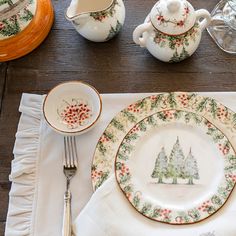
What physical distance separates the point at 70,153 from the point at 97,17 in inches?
9.4

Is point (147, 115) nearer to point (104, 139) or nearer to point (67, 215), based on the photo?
point (104, 139)

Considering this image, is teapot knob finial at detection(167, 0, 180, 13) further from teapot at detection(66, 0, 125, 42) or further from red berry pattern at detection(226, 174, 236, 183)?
red berry pattern at detection(226, 174, 236, 183)

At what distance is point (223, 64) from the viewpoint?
0.78 metres

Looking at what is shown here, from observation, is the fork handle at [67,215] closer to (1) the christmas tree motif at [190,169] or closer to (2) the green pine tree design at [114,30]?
(1) the christmas tree motif at [190,169]

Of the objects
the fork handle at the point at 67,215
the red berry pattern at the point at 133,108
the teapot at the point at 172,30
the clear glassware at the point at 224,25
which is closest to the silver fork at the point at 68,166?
the fork handle at the point at 67,215

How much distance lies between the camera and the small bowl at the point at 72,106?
72 cm

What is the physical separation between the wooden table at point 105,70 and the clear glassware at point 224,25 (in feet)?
0.06

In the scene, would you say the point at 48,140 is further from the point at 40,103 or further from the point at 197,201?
the point at 197,201

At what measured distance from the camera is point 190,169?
0.68m

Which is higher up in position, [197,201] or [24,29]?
[24,29]

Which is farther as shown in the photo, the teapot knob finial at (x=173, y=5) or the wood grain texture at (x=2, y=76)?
the wood grain texture at (x=2, y=76)

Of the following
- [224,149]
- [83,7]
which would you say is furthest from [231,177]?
[83,7]

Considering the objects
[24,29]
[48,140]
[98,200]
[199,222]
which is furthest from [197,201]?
[24,29]

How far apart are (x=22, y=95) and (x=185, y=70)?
296mm
